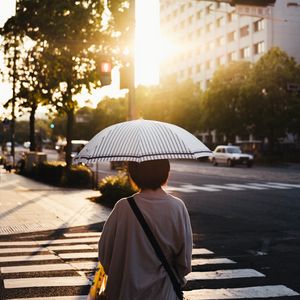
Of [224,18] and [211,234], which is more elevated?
[224,18]

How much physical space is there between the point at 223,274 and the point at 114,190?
898 centimetres

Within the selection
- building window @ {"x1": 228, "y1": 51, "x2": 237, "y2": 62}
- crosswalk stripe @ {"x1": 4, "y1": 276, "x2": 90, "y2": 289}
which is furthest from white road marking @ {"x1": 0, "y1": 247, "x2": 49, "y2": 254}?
building window @ {"x1": 228, "y1": 51, "x2": 237, "y2": 62}

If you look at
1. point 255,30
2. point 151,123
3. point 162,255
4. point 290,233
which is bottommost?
point 290,233

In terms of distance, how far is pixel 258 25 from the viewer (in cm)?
7444

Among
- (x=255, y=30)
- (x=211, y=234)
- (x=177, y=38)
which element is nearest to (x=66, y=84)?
(x=211, y=234)

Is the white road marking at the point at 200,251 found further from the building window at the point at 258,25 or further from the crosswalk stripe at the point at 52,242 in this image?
the building window at the point at 258,25

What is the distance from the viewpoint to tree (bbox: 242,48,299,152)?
49.9m

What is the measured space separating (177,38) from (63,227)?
3654 inches

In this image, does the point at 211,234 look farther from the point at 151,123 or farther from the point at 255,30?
the point at 255,30

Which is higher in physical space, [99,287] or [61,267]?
[99,287]

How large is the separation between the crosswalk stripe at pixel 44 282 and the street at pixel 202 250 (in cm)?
1

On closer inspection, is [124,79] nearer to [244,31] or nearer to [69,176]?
[69,176]

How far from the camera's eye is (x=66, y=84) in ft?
71.7

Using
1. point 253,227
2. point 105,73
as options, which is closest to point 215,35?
point 105,73
